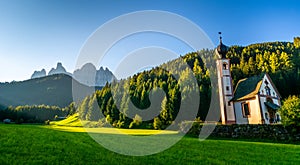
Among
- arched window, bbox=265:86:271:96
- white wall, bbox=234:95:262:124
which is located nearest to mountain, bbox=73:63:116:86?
white wall, bbox=234:95:262:124

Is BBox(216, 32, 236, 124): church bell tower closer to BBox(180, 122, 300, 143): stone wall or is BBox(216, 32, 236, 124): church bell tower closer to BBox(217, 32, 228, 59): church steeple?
BBox(217, 32, 228, 59): church steeple

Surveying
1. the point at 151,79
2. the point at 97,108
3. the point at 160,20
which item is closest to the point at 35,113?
the point at 97,108

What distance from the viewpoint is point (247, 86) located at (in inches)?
1505

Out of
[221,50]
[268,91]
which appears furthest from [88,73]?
[268,91]

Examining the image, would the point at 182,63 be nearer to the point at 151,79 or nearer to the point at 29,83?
the point at 151,79

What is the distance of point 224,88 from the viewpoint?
38.5 m

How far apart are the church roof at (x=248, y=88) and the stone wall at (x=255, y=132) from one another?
8938mm

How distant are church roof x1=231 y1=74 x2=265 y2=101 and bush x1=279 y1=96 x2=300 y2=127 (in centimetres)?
915

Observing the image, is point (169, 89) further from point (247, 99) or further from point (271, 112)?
point (271, 112)

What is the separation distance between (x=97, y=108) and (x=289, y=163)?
7215 centimetres

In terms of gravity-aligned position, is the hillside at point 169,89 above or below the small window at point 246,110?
above

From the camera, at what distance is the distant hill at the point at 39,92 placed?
156 meters

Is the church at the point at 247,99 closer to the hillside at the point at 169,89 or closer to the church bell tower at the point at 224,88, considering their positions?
the church bell tower at the point at 224,88

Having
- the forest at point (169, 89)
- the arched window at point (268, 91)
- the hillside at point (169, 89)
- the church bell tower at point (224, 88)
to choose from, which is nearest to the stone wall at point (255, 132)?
the church bell tower at point (224, 88)
